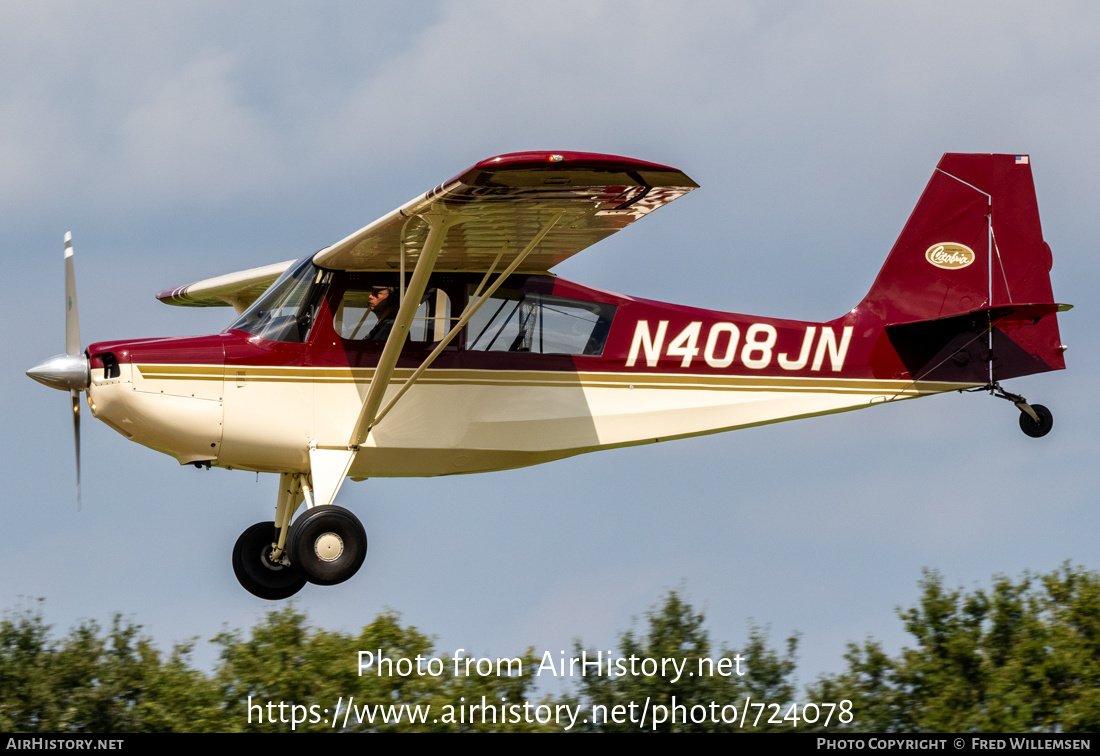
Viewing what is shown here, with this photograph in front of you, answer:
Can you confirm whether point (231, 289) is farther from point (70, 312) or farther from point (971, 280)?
point (971, 280)

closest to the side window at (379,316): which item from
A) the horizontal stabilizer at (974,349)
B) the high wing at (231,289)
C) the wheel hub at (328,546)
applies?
the wheel hub at (328,546)

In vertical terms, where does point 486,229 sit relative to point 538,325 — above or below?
above

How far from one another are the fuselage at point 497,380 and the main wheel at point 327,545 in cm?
72

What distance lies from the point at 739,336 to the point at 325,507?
12.6ft

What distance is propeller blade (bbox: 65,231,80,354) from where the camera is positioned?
11.4 metres

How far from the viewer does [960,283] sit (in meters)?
13.0

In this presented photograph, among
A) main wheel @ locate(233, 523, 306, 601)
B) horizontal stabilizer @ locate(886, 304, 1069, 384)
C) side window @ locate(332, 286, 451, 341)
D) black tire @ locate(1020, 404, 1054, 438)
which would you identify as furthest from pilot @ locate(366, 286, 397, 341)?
black tire @ locate(1020, 404, 1054, 438)

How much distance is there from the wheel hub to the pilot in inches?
66.1

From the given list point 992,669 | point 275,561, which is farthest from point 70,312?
point 992,669

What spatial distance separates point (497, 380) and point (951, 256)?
14.7 feet

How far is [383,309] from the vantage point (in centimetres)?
1158

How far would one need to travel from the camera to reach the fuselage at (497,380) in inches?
442

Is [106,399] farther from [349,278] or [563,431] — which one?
[563,431]

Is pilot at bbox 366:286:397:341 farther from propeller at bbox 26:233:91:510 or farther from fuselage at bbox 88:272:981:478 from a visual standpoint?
propeller at bbox 26:233:91:510
